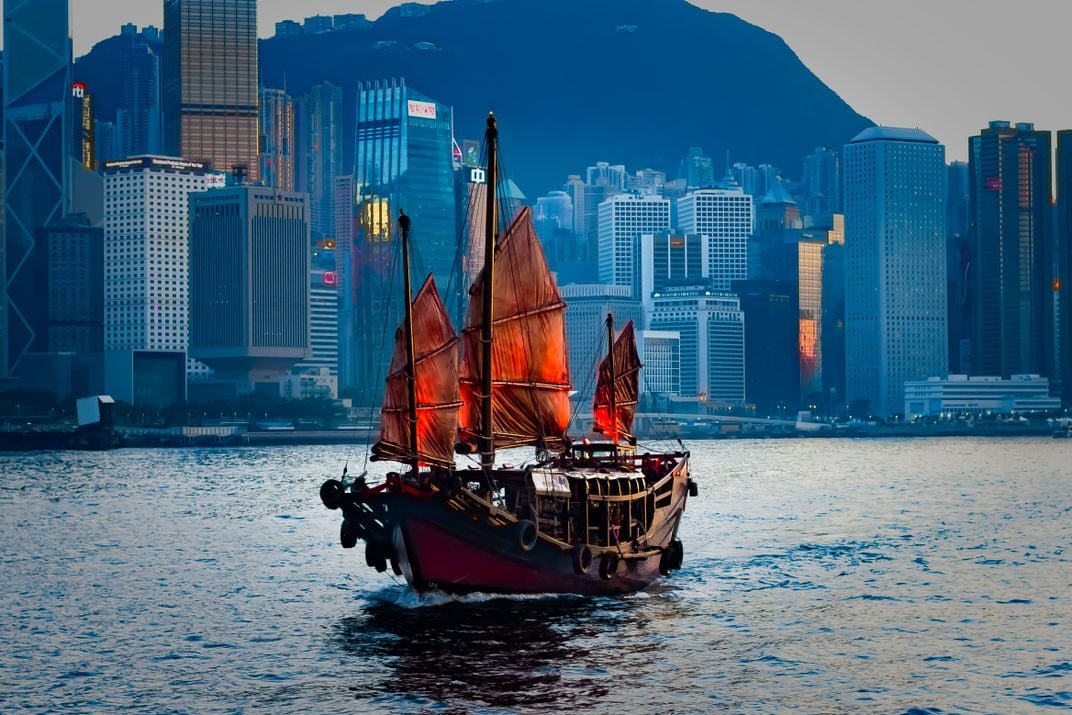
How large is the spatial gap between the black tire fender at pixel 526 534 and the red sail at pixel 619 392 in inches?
949

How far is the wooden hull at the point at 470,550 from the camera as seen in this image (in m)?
56.9

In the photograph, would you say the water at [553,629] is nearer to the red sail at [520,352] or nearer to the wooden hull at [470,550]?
the wooden hull at [470,550]

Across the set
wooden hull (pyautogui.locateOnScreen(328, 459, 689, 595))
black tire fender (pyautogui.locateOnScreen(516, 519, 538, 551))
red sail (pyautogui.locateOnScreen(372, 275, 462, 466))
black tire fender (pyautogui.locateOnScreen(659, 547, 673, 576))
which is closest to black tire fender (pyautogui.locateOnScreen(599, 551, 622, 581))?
wooden hull (pyautogui.locateOnScreen(328, 459, 689, 595))

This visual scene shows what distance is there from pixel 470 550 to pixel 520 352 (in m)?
11.3

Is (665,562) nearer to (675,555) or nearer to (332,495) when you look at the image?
(675,555)

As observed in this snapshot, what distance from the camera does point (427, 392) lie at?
6119 centimetres

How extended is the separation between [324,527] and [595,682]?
2126 inches

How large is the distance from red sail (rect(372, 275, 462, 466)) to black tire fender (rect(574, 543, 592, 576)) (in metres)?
5.78

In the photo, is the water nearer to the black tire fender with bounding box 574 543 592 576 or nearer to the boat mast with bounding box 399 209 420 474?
the black tire fender with bounding box 574 543 592 576

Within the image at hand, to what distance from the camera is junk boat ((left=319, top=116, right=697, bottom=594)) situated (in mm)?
57562

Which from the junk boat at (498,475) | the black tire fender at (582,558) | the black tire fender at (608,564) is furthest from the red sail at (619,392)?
the black tire fender at (582,558)

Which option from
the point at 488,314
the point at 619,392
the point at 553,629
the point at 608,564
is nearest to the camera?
the point at 553,629

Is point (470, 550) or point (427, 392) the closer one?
point (470, 550)

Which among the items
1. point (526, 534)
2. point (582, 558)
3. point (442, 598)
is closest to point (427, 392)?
point (526, 534)
